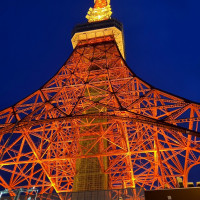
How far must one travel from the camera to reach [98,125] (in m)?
16.7

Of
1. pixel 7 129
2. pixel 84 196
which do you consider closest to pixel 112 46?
pixel 7 129

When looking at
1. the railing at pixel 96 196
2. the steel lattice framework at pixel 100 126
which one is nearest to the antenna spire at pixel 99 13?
the steel lattice framework at pixel 100 126

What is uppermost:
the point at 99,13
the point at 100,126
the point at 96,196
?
the point at 99,13

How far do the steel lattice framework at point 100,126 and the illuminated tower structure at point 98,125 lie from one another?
3 cm

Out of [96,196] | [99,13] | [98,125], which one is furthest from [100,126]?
[99,13]

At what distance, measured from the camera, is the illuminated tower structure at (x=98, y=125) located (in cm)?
1086

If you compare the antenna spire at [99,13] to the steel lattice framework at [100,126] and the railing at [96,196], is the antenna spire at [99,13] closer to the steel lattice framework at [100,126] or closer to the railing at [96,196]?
the steel lattice framework at [100,126]

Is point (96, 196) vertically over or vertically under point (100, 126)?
under

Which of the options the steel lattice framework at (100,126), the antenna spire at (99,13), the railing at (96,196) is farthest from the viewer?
the antenna spire at (99,13)

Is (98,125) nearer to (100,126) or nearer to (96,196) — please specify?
(100,126)

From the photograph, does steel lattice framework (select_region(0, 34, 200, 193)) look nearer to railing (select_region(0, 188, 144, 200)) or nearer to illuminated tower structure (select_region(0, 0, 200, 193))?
illuminated tower structure (select_region(0, 0, 200, 193))

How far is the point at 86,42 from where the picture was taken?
22297mm

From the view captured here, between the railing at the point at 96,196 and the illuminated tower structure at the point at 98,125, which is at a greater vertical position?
the illuminated tower structure at the point at 98,125

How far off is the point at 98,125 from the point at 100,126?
1.33 meters
